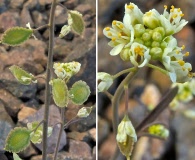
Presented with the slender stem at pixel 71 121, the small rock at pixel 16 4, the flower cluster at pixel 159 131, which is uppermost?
the small rock at pixel 16 4

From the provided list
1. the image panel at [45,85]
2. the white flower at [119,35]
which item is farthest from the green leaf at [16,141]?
the white flower at [119,35]

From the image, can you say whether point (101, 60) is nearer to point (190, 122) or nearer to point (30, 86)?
point (190, 122)

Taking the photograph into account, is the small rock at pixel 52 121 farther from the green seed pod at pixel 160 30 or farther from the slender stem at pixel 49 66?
the green seed pod at pixel 160 30

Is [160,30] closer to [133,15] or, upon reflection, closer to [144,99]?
[133,15]

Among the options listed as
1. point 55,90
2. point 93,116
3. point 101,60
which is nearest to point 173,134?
point 101,60

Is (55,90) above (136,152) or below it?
above

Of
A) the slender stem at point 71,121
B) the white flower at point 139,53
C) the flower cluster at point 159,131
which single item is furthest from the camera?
the flower cluster at point 159,131
